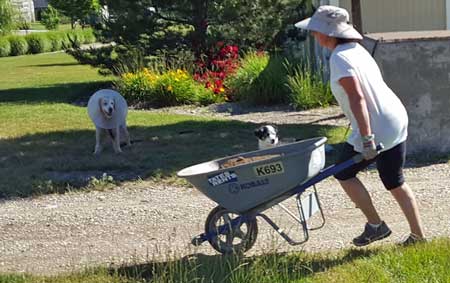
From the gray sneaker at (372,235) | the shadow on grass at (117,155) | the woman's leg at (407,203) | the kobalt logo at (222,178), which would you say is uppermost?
the kobalt logo at (222,178)

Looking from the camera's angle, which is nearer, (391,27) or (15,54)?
(391,27)

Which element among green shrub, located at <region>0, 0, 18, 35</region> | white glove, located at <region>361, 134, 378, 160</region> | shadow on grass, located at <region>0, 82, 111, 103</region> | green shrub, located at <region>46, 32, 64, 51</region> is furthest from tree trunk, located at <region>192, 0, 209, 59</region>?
green shrub, located at <region>0, 0, 18, 35</region>

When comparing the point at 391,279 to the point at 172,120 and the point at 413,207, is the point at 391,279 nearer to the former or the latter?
the point at 413,207

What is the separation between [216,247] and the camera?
573cm

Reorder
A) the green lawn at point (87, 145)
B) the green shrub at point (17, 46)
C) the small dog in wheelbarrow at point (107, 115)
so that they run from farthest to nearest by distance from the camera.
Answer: the green shrub at point (17, 46) → the small dog in wheelbarrow at point (107, 115) → the green lawn at point (87, 145)

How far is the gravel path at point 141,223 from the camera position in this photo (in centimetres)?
607

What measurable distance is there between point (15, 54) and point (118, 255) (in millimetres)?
41209

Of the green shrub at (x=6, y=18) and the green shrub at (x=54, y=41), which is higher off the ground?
the green shrub at (x=6, y=18)

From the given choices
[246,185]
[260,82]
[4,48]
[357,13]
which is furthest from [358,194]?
[4,48]

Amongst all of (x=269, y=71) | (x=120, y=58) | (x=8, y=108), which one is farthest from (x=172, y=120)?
(x=120, y=58)

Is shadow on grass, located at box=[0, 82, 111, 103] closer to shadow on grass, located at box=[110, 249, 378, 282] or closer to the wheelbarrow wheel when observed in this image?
the wheelbarrow wheel

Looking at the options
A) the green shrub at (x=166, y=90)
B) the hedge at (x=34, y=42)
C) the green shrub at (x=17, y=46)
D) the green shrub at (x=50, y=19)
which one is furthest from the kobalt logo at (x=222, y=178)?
the green shrub at (x=50, y=19)

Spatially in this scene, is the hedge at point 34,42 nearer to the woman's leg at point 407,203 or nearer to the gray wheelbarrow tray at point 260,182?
the gray wheelbarrow tray at point 260,182

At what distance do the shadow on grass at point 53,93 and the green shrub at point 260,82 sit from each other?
3997 mm
